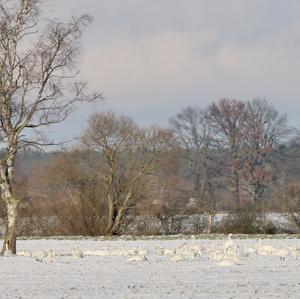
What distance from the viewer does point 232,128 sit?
7944 centimetres

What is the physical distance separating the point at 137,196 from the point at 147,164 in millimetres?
2306

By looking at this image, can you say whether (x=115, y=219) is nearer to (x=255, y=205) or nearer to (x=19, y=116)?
(x=255, y=205)

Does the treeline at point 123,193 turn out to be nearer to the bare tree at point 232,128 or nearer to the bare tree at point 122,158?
the bare tree at point 122,158

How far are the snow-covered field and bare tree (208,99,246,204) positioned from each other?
165 feet

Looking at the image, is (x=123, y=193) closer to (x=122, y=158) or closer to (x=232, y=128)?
(x=122, y=158)

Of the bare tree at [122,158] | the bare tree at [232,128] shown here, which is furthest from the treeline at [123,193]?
the bare tree at [232,128]

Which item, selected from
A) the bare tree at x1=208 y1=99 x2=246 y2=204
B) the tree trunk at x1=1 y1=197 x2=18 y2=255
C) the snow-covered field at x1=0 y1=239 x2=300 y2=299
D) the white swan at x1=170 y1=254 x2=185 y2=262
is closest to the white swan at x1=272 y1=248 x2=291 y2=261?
the snow-covered field at x1=0 y1=239 x2=300 y2=299

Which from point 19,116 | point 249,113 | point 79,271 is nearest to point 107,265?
point 79,271

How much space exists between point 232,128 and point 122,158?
2725 cm

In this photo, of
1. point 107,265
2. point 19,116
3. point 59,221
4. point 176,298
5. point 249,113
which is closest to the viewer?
point 176,298

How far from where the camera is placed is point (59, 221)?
5397 cm

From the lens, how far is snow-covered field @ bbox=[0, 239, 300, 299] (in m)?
16.4

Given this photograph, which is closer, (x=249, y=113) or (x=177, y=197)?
(x=177, y=197)

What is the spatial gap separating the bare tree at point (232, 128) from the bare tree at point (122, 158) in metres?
22.7
